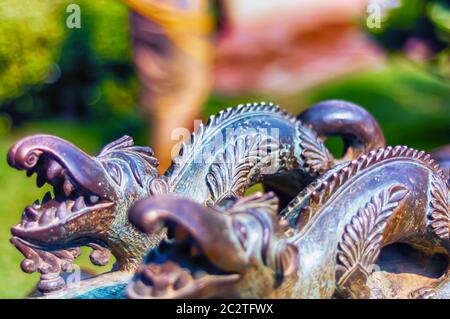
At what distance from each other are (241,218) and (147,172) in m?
0.35

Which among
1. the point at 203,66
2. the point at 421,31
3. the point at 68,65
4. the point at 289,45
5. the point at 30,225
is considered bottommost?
the point at 68,65

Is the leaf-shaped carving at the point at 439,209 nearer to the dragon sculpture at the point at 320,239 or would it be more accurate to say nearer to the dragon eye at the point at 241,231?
the dragon sculpture at the point at 320,239

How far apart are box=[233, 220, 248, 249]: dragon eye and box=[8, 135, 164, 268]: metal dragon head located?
30 centimetres

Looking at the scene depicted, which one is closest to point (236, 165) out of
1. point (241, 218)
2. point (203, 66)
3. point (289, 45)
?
point (241, 218)

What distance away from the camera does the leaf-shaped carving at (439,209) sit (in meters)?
Answer: 1.22

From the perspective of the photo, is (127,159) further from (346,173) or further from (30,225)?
(346,173)

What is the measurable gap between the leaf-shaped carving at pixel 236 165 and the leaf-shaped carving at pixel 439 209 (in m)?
0.30

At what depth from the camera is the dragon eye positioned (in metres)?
0.92

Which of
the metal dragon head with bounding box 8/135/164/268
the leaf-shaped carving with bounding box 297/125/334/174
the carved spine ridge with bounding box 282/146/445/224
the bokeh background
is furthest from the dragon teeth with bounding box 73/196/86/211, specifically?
the bokeh background

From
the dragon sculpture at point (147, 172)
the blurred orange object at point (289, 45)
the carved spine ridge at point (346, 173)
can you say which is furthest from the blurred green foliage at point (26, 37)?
the carved spine ridge at point (346, 173)

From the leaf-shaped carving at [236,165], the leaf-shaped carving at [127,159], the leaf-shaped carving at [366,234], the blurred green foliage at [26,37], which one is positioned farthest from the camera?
the blurred green foliage at [26,37]

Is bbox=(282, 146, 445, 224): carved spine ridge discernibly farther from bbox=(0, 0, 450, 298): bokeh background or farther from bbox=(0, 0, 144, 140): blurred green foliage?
bbox=(0, 0, 144, 140): blurred green foliage

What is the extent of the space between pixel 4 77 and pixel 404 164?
5306 mm

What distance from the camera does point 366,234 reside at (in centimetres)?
110
